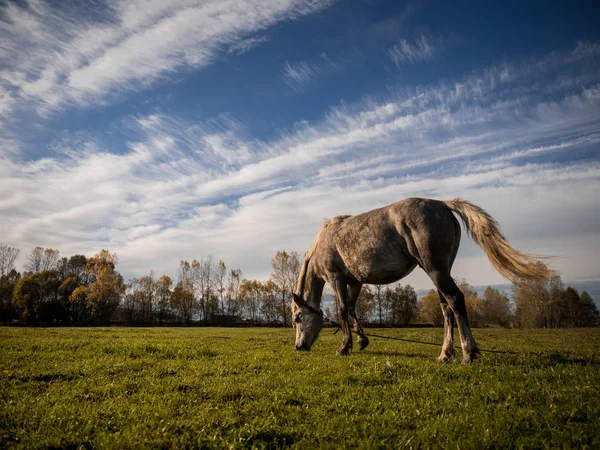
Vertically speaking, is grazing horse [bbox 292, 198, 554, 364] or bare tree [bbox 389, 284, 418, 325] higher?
grazing horse [bbox 292, 198, 554, 364]

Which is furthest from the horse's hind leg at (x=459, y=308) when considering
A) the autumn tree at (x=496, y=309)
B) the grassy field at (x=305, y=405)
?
the autumn tree at (x=496, y=309)

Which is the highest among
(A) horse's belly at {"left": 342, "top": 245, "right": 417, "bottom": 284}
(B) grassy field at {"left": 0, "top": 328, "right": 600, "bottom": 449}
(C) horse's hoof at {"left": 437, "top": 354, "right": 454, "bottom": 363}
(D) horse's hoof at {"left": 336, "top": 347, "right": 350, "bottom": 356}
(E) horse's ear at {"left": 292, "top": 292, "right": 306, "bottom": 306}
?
(A) horse's belly at {"left": 342, "top": 245, "right": 417, "bottom": 284}

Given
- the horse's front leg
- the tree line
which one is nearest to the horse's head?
the horse's front leg

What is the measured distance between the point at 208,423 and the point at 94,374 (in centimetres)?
413

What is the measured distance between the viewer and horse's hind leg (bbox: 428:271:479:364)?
23.1 feet

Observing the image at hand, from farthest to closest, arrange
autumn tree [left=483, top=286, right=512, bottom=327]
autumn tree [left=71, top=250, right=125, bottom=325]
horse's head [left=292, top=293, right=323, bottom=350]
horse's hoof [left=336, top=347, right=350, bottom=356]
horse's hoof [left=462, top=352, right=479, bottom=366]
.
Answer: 1. autumn tree [left=483, top=286, right=512, bottom=327]
2. autumn tree [left=71, top=250, right=125, bottom=325]
3. horse's head [left=292, top=293, right=323, bottom=350]
4. horse's hoof [left=336, top=347, right=350, bottom=356]
5. horse's hoof [left=462, top=352, right=479, bottom=366]

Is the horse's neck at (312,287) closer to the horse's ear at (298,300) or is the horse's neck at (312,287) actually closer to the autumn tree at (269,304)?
the horse's ear at (298,300)

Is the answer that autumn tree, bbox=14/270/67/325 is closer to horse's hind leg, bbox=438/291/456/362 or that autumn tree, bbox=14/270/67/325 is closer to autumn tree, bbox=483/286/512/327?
horse's hind leg, bbox=438/291/456/362

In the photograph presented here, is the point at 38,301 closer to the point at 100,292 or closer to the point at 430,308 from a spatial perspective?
the point at 100,292

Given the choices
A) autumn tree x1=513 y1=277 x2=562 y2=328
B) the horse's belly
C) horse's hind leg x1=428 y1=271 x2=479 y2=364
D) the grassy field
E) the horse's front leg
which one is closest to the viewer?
the grassy field

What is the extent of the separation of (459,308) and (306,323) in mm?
5148

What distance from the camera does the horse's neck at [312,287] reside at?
11.4 m

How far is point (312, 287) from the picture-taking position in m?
11.4

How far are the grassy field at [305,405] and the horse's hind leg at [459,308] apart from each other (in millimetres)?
411
